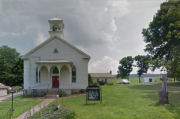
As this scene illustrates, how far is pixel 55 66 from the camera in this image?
1955 cm

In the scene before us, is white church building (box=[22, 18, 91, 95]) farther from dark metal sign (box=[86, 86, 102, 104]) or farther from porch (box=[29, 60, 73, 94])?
dark metal sign (box=[86, 86, 102, 104])

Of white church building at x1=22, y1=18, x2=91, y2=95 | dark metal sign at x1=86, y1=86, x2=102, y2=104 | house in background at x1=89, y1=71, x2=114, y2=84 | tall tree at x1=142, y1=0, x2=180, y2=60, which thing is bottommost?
house in background at x1=89, y1=71, x2=114, y2=84

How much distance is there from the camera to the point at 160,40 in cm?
2670

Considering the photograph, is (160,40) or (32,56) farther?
(160,40)

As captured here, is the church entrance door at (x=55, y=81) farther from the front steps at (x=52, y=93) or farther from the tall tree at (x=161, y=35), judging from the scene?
the tall tree at (x=161, y=35)

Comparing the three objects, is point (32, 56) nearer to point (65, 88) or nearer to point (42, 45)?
point (42, 45)

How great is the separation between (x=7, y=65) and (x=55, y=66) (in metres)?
25.5

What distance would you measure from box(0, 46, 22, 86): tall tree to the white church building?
1797 cm

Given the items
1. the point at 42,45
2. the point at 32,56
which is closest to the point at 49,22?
the point at 42,45

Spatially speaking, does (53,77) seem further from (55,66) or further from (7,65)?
(7,65)

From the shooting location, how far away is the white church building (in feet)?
63.7

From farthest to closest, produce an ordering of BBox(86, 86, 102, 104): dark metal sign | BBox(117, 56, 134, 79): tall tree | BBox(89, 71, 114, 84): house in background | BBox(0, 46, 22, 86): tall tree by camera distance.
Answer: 1. BBox(117, 56, 134, 79): tall tree
2. BBox(89, 71, 114, 84): house in background
3. BBox(0, 46, 22, 86): tall tree
4. BBox(86, 86, 102, 104): dark metal sign

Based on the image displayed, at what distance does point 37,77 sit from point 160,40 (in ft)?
88.1

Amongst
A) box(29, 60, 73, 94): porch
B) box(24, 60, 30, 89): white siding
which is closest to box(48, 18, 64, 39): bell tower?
box(29, 60, 73, 94): porch
